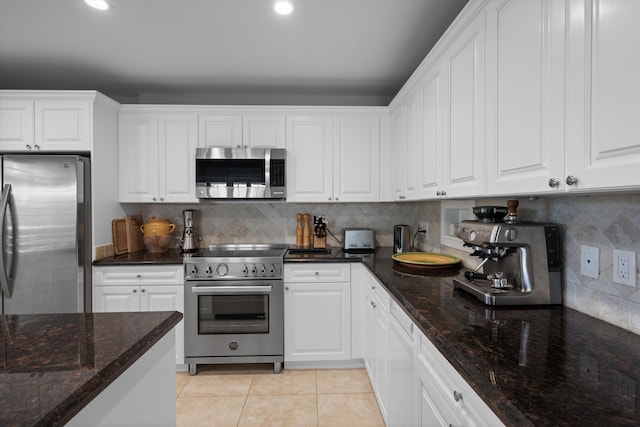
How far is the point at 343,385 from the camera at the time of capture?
94.1 inches

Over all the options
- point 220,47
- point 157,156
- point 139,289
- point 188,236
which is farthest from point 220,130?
point 139,289

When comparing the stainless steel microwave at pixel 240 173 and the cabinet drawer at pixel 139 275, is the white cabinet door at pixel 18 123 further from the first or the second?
the stainless steel microwave at pixel 240 173

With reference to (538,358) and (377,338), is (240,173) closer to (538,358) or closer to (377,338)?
(377,338)

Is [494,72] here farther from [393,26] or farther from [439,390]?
[439,390]

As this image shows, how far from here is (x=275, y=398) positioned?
87.7 inches

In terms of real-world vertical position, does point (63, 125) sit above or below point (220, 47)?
below

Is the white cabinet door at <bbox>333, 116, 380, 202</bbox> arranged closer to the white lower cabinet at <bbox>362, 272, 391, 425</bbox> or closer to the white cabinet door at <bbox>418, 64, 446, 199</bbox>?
the white cabinet door at <bbox>418, 64, 446, 199</bbox>

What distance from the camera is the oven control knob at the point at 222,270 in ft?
8.22

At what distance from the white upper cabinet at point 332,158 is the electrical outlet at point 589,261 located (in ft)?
6.03

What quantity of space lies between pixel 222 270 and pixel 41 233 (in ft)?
4.36

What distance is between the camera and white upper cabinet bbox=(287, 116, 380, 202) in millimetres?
2896

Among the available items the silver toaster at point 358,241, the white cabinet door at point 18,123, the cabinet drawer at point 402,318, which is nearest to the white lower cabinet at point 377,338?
the cabinet drawer at point 402,318

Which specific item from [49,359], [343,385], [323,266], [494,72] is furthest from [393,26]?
[343,385]

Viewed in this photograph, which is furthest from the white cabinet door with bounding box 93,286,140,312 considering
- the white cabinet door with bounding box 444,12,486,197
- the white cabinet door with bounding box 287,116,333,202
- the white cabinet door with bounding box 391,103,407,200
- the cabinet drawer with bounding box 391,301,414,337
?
the white cabinet door with bounding box 444,12,486,197
